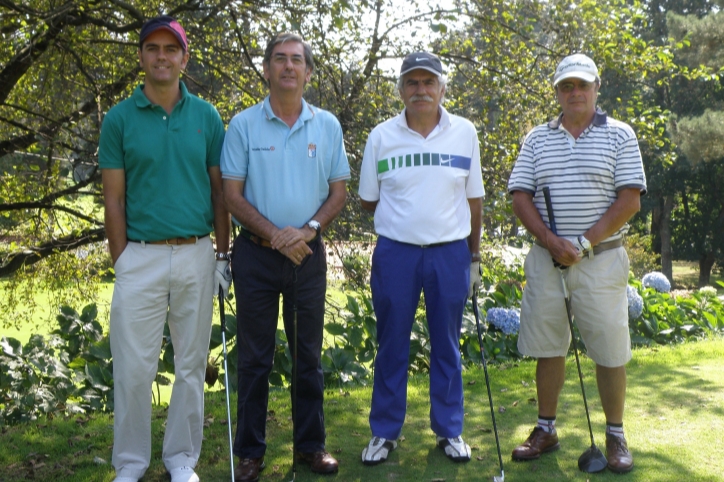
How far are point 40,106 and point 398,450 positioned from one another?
5757mm

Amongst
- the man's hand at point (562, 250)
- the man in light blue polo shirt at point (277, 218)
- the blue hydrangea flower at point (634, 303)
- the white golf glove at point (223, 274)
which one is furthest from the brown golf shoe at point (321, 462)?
the blue hydrangea flower at point (634, 303)

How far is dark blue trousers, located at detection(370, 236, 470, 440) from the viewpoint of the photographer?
398cm

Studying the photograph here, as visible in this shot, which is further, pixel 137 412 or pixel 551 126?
pixel 551 126

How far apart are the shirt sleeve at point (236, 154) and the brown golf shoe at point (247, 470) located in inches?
53.8

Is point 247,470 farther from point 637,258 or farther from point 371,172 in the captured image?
point 637,258

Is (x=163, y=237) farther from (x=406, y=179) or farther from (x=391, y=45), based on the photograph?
(x=391, y=45)

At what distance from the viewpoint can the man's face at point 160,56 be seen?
360 centimetres

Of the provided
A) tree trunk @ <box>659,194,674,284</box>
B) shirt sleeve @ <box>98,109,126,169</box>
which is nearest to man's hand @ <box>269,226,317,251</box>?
shirt sleeve @ <box>98,109,126,169</box>

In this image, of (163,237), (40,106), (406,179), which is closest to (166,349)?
(163,237)

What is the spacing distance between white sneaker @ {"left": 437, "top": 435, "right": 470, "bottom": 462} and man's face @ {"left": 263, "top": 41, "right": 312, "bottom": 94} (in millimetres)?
1954

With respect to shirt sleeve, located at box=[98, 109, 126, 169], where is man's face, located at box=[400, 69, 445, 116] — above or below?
above

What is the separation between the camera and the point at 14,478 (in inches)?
150

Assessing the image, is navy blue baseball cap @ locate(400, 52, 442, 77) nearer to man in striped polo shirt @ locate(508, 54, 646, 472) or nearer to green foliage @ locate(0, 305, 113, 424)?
man in striped polo shirt @ locate(508, 54, 646, 472)

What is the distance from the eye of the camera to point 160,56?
361 cm
